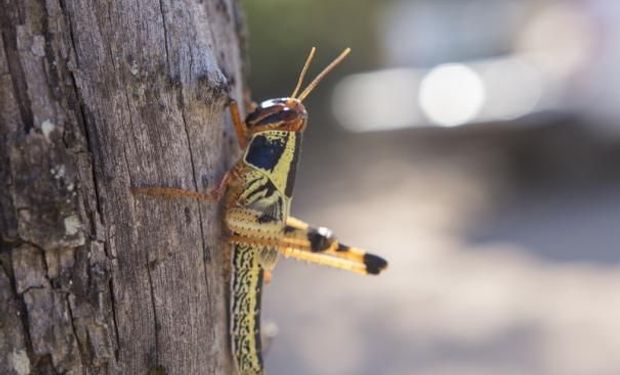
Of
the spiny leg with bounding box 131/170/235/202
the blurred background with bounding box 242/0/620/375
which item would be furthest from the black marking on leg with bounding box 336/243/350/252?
the spiny leg with bounding box 131/170/235/202

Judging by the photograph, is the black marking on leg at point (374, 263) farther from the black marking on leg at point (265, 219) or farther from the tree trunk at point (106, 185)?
the tree trunk at point (106, 185)

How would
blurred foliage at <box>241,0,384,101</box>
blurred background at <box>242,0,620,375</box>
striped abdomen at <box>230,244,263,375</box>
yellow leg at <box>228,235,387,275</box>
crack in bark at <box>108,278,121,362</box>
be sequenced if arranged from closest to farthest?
crack in bark at <box>108,278,121,362</box> → striped abdomen at <box>230,244,263,375</box> → yellow leg at <box>228,235,387,275</box> → blurred background at <box>242,0,620,375</box> → blurred foliage at <box>241,0,384,101</box>

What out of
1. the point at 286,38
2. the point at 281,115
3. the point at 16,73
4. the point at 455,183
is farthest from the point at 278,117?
the point at 286,38

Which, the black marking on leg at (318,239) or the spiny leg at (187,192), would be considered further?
the black marking on leg at (318,239)

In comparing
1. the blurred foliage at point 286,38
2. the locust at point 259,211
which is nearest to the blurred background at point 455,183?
the blurred foliage at point 286,38

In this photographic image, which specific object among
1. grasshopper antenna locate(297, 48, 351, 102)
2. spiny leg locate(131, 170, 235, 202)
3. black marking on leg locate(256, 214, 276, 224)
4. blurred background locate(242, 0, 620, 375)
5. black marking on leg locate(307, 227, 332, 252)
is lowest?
blurred background locate(242, 0, 620, 375)

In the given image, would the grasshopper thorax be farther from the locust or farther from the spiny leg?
the spiny leg
